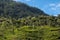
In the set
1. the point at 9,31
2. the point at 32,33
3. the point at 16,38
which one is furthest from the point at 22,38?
the point at 9,31

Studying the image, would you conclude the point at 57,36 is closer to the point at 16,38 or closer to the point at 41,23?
the point at 16,38

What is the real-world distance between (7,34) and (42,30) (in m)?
22.1

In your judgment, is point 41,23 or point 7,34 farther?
point 41,23

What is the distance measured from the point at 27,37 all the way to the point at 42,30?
22.3 m

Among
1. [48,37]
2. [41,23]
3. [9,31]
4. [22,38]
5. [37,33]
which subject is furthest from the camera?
[41,23]

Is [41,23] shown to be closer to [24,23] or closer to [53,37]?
[24,23]

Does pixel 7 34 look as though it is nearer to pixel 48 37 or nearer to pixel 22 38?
pixel 22 38

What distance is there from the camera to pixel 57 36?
3954 inches

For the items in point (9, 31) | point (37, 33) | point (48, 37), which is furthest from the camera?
point (9, 31)

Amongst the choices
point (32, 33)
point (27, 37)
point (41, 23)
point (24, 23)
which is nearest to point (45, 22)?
point (41, 23)

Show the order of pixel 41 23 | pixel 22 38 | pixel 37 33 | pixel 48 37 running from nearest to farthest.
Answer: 1. pixel 22 38
2. pixel 48 37
3. pixel 37 33
4. pixel 41 23

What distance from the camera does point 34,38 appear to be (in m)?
99.2

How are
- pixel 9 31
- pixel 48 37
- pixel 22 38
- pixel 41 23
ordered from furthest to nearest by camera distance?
pixel 41 23 < pixel 9 31 < pixel 48 37 < pixel 22 38

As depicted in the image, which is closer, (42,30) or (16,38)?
(16,38)
